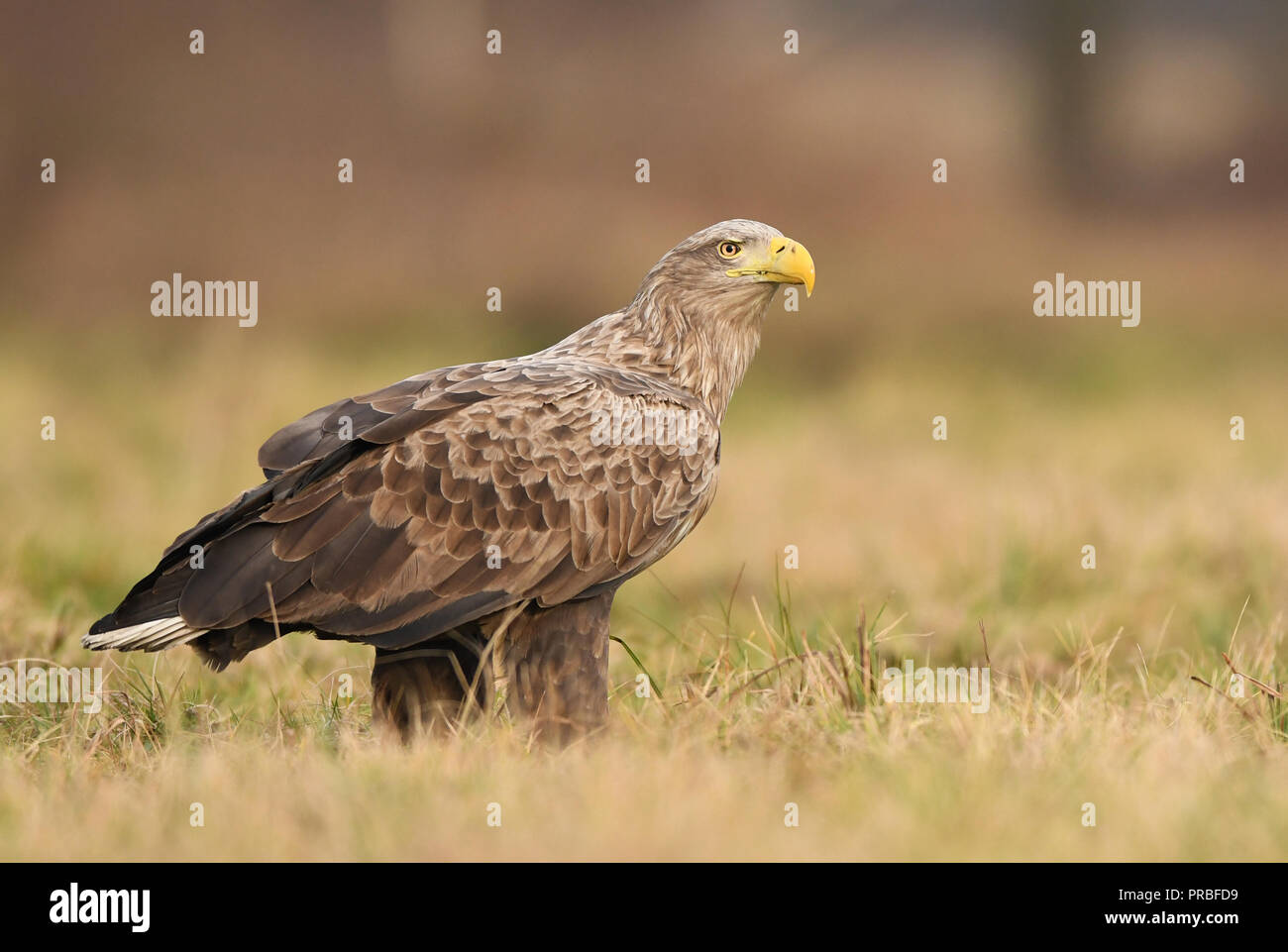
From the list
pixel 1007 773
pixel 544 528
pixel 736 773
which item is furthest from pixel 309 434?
pixel 1007 773

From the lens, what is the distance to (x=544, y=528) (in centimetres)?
504

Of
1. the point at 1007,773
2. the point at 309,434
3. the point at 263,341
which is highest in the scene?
the point at 263,341

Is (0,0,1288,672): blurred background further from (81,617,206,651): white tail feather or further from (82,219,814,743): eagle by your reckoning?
(81,617,206,651): white tail feather

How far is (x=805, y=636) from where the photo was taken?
5.64 meters

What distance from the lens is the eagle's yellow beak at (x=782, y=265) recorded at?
5696mm

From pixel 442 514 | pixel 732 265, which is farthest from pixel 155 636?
pixel 732 265

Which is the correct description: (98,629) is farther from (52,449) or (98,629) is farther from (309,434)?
(52,449)

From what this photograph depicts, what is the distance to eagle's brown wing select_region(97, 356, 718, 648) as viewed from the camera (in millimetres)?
4859

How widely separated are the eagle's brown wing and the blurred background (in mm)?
5123

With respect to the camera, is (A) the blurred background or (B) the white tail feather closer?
(B) the white tail feather

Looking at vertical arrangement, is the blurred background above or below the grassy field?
above

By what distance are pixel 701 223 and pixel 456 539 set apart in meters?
12.5

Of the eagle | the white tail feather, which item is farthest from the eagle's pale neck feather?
the white tail feather

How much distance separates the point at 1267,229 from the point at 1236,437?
23.2 feet
